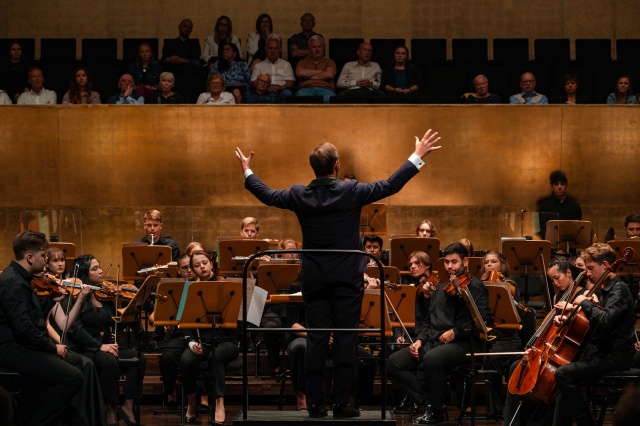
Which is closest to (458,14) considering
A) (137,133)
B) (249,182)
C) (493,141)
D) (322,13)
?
(322,13)

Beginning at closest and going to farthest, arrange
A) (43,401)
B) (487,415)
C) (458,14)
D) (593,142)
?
(43,401) → (487,415) → (593,142) → (458,14)

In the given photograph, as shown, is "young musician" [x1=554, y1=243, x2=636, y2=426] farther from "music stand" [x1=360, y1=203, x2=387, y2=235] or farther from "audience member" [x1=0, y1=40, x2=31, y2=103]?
"audience member" [x1=0, y1=40, x2=31, y2=103]

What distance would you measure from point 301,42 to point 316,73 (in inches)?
25.9

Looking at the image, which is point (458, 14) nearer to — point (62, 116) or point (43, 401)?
point (62, 116)

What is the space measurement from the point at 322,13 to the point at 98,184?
13.6 feet

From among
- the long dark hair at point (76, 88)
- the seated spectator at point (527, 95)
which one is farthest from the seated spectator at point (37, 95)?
the seated spectator at point (527, 95)

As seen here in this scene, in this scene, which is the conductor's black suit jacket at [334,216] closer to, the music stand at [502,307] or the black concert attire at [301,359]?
the black concert attire at [301,359]

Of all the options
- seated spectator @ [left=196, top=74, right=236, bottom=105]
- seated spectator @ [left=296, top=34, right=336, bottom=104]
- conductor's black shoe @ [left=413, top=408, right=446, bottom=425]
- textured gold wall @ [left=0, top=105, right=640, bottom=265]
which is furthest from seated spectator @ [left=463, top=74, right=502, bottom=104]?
conductor's black shoe @ [left=413, top=408, right=446, bottom=425]

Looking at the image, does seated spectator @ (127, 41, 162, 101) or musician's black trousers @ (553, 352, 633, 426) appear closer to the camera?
musician's black trousers @ (553, 352, 633, 426)

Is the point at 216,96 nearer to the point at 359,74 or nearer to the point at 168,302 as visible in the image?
the point at 359,74

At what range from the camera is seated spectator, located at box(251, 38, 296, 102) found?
11.8 meters

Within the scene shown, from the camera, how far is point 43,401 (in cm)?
651

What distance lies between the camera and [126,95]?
11.5 meters

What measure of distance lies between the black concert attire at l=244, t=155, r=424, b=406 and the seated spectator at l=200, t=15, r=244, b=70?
22.2 ft
